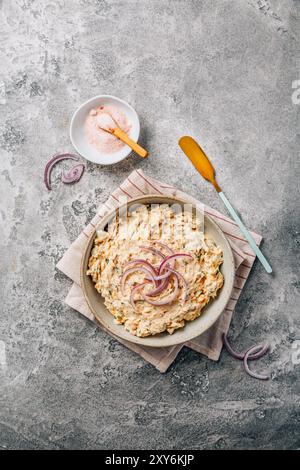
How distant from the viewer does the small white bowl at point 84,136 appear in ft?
11.2

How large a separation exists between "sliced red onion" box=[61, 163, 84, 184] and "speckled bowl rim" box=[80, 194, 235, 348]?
0.48 meters

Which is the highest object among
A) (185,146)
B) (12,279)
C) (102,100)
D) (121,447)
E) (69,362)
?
(102,100)

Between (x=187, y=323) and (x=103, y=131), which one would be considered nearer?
(x=187, y=323)

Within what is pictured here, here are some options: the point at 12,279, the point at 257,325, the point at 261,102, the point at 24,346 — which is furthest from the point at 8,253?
the point at 261,102

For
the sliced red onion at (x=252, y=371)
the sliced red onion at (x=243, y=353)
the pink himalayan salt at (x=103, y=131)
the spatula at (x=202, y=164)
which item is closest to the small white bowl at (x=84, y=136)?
the pink himalayan salt at (x=103, y=131)

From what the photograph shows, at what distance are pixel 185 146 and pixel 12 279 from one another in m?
1.48

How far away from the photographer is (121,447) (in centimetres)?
349

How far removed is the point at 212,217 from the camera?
339 cm

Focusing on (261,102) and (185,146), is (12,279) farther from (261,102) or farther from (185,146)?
(261,102)

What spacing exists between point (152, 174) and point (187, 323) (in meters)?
1.04

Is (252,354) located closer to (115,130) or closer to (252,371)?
(252,371)

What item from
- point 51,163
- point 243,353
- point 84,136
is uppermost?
point 84,136

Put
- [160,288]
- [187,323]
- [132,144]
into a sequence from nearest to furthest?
[160,288] → [187,323] → [132,144]

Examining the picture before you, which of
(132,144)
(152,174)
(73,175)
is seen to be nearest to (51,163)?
(73,175)
